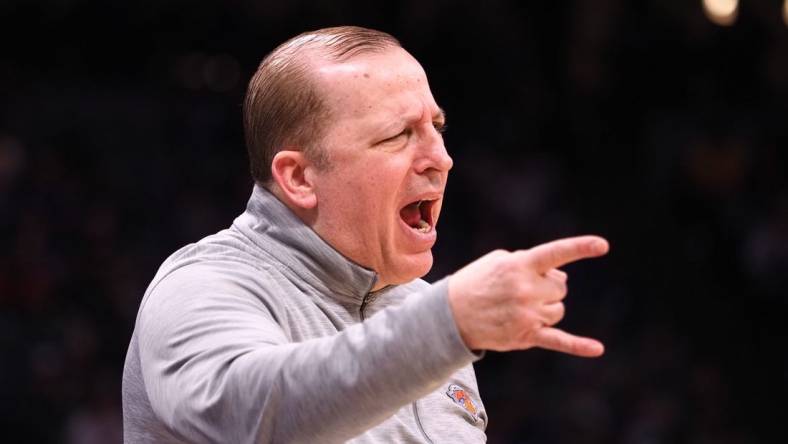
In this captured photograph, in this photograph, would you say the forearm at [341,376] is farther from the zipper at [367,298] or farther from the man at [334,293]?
the zipper at [367,298]

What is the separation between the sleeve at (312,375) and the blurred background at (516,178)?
3923mm

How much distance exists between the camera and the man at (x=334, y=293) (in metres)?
1.24

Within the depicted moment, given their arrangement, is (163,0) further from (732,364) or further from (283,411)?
(283,411)

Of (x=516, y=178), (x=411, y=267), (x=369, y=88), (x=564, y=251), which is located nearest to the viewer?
(x=564, y=251)

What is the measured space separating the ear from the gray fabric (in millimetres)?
34

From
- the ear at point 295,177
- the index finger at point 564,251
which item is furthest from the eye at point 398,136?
the index finger at point 564,251

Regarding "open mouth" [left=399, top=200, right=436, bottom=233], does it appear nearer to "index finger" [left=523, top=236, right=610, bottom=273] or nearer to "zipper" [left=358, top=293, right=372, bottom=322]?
"zipper" [left=358, top=293, right=372, bottom=322]

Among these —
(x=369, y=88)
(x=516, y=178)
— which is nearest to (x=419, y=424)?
(x=369, y=88)

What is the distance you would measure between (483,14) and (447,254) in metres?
2.14

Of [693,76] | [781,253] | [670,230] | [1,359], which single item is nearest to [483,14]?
[693,76]

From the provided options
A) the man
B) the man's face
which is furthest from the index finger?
the man's face

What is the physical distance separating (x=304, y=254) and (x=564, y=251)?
62cm

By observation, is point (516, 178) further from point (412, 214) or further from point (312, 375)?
point (312, 375)

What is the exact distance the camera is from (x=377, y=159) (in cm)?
171
